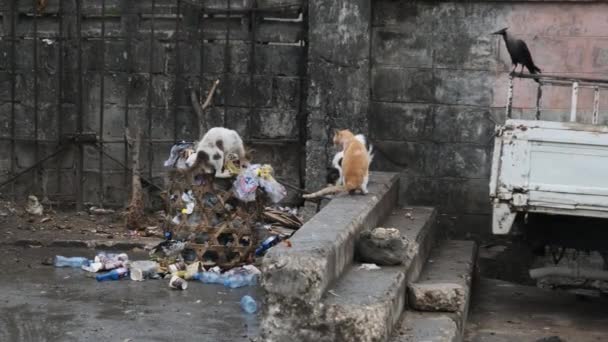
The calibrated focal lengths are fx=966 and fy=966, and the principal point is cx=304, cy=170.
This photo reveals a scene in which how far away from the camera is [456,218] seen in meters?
9.94

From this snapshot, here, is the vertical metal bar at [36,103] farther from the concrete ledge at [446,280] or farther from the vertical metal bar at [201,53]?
the concrete ledge at [446,280]

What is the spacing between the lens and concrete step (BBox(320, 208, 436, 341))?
17.2ft

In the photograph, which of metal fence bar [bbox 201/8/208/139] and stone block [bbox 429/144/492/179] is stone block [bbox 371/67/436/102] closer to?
stone block [bbox 429/144/492/179]

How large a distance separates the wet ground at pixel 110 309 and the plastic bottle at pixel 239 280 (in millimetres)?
73

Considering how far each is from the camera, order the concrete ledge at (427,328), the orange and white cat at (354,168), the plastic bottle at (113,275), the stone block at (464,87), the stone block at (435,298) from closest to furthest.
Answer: the concrete ledge at (427,328)
the stone block at (435,298)
the orange and white cat at (354,168)
the plastic bottle at (113,275)
the stone block at (464,87)

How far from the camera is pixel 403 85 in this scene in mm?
9922

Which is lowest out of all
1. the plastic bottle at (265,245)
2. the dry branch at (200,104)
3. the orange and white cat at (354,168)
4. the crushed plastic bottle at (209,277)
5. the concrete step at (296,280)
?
the crushed plastic bottle at (209,277)

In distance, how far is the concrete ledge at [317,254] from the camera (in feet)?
17.2

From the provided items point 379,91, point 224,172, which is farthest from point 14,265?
point 379,91

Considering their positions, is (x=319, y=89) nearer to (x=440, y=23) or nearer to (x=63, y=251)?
(x=440, y=23)

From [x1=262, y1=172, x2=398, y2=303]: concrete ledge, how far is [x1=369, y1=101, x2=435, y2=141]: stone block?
2670 millimetres

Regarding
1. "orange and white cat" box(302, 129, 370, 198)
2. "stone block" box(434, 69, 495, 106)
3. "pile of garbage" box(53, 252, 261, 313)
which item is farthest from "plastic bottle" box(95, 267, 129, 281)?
"stone block" box(434, 69, 495, 106)

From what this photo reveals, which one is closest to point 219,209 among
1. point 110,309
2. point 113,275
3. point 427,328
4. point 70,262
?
point 113,275

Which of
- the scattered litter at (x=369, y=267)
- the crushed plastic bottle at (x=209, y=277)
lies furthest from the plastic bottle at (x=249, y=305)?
the scattered litter at (x=369, y=267)
